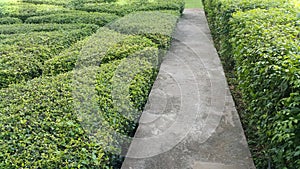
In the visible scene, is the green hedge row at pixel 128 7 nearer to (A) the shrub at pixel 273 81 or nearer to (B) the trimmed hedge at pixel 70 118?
(B) the trimmed hedge at pixel 70 118

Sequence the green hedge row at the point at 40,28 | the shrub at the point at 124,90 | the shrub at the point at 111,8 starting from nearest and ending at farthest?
the shrub at the point at 124,90 → the green hedge row at the point at 40,28 → the shrub at the point at 111,8

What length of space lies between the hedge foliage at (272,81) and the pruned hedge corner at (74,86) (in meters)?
1.22

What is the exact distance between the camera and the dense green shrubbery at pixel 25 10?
24.8ft

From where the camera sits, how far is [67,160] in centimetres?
226

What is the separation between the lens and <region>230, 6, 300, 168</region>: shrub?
82.4 inches

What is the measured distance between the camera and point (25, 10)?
7914mm

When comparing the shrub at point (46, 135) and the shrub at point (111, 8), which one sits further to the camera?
the shrub at point (111, 8)

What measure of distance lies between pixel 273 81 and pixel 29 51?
11.3ft

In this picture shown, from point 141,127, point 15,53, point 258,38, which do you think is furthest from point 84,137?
point 15,53

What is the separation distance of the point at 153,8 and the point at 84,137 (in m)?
6.26

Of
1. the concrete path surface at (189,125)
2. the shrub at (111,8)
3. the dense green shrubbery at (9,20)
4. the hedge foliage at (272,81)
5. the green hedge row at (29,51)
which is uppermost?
the hedge foliage at (272,81)

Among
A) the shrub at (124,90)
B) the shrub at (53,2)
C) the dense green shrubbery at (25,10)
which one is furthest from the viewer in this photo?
the shrub at (53,2)

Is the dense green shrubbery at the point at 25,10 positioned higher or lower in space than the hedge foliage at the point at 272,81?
lower

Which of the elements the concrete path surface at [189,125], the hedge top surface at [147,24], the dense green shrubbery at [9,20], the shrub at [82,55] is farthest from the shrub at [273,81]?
the dense green shrubbery at [9,20]
